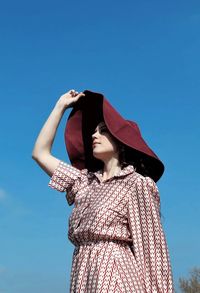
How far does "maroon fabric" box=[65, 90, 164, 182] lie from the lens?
3.98 meters

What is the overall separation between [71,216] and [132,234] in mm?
415

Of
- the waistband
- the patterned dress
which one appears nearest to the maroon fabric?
the patterned dress

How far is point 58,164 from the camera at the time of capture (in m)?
4.14

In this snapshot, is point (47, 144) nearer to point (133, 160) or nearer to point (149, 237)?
point (133, 160)

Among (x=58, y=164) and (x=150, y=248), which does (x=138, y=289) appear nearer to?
(x=150, y=248)

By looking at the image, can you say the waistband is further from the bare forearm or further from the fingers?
the fingers

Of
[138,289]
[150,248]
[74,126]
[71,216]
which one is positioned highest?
[74,126]

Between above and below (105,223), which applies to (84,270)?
below

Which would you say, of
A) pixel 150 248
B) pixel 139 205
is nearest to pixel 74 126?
pixel 139 205

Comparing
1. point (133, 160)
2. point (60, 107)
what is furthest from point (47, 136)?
point (133, 160)

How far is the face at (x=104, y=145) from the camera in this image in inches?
157

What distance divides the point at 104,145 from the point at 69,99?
18.4 inches

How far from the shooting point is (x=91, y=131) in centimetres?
432

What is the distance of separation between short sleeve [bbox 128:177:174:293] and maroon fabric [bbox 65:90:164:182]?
0.18m
